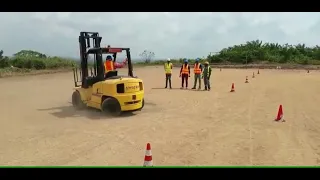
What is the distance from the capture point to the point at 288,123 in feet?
29.3

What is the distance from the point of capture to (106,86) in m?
9.38

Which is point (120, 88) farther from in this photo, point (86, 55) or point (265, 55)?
point (265, 55)

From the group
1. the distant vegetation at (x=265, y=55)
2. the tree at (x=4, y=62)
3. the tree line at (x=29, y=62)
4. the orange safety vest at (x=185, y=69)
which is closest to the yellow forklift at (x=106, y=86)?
the orange safety vest at (x=185, y=69)

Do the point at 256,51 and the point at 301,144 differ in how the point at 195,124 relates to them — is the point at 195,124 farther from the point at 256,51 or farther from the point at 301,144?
the point at 256,51

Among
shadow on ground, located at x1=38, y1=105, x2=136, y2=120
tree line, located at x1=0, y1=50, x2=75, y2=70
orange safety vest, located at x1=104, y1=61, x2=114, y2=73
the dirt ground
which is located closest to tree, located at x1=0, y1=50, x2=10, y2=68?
tree line, located at x1=0, y1=50, x2=75, y2=70

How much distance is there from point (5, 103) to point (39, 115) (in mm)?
3258

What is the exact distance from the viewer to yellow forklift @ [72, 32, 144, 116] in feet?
30.8

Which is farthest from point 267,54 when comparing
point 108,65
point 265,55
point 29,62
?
point 108,65

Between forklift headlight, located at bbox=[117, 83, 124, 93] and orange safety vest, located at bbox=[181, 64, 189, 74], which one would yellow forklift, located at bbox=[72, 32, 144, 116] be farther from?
orange safety vest, located at bbox=[181, 64, 189, 74]

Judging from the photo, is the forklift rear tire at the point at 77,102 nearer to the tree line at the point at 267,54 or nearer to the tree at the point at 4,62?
the tree at the point at 4,62

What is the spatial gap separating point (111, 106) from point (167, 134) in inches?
92.7

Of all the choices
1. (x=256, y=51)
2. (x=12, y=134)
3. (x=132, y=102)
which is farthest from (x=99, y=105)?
(x=256, y=51)
